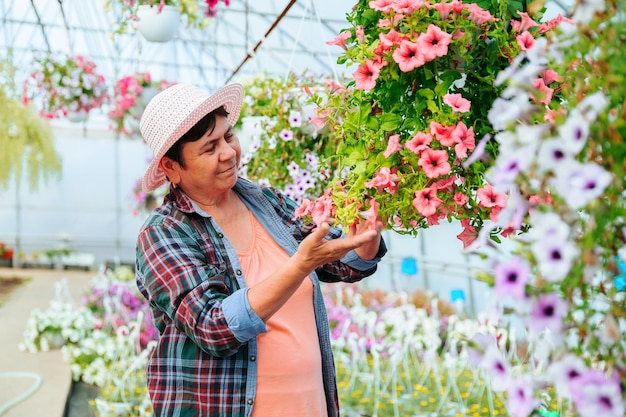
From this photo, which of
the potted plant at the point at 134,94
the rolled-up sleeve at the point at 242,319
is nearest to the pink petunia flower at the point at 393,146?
the rolled-up sleeve at the point at 242,319

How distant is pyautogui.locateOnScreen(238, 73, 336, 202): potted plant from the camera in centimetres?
213

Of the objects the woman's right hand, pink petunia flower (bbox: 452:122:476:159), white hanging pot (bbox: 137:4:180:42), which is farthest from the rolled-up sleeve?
white hanging pot (bbox: 137:4:180:42)

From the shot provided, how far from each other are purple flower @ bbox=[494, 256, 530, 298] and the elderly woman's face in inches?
34.2

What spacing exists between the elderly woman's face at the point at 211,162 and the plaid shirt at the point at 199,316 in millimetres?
54

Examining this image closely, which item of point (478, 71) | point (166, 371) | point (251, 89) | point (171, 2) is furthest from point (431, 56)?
point (171, 2)

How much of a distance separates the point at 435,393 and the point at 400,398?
21 cm

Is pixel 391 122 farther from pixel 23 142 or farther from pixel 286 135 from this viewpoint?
pixel 23 142

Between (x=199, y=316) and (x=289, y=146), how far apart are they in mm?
1038

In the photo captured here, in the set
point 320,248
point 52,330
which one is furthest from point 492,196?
point 52,330

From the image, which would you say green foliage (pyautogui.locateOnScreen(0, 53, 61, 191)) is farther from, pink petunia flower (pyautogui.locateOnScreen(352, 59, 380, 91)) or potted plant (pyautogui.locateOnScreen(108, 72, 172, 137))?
pink petunia flower (pyautogui.locateOnScreen(352, 59, 380, 91))

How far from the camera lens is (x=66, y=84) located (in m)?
5.34

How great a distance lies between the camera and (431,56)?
38.9 inches

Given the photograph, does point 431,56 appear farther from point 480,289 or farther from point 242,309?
point 480,289

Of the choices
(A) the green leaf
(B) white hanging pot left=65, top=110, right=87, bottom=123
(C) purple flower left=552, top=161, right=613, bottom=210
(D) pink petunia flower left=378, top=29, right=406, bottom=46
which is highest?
(B) white hanging pot left=65, top=110, right=87, bottom=123
